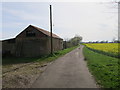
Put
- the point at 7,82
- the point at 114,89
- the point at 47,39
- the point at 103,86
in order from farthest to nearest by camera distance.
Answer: the point at 47,39 → the point at 7,82 → the point at 103,86 → the point at 114,89

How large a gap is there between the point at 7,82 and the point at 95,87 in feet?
14.9

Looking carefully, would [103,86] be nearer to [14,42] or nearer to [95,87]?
[95,87]

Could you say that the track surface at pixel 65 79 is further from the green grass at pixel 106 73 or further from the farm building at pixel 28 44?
the farm building at pixel 28 44

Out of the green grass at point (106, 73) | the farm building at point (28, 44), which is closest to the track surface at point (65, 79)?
the green grass at point (106, 73)

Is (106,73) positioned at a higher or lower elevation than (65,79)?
higher

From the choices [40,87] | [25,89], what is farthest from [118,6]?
[25,89]

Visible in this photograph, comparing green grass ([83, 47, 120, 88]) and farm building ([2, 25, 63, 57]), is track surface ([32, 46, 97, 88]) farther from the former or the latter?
farm building ([2, 25, 63, 57])

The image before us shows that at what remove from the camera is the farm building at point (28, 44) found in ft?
69.8

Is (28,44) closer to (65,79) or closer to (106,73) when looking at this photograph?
(65,79)

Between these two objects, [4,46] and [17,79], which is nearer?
[17,79]

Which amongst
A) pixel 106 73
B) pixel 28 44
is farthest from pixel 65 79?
pixel 28 44

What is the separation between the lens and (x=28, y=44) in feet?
70.6

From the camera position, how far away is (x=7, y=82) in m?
6.77

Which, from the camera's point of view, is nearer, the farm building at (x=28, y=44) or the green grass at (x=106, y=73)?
the green grass at (x=106, y=73)
